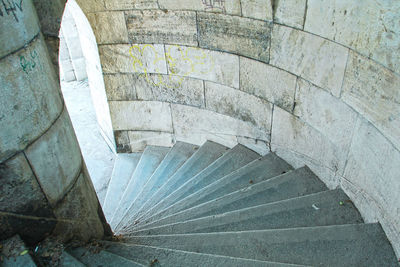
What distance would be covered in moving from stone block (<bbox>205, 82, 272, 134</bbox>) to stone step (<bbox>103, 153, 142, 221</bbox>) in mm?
1969

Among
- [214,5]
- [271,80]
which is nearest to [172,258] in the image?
[271,80]

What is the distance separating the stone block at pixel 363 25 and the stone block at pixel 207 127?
1.98m

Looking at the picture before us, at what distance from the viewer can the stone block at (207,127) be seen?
211 inches

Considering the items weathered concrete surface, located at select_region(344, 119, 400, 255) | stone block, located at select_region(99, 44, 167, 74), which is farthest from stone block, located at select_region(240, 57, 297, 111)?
stone block, located at select_region(99, 44, 167, 74)

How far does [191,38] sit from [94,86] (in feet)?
8.20

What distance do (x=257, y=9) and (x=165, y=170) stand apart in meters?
3.07

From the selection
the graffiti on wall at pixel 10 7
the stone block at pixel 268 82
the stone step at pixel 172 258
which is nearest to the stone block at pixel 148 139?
the stone block at pixel 268 82

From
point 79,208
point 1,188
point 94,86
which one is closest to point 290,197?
point 79,208

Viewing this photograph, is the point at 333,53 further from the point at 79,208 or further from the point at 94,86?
the point at 94,86

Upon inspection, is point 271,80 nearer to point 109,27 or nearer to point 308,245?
point 308,245

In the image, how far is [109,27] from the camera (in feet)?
18.2

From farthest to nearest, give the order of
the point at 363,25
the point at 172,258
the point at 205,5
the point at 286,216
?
the point at 205,5 → the point at 286,216 → the point at 172,258 → the point at 363,25

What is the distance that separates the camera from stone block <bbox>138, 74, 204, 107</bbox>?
5.69 m

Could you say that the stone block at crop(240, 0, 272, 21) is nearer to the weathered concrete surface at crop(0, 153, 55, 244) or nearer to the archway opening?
the archway opening
